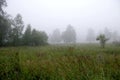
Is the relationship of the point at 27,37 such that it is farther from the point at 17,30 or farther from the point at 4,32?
the point at 4,32

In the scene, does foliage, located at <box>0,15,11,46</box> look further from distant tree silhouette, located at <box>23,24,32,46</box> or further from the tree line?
distant tree silhouette, located at <box>23,24,32,46</box>

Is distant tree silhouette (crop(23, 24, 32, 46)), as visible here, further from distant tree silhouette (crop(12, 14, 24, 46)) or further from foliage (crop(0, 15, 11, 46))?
foliage (crop(0, 15, 11, 46))

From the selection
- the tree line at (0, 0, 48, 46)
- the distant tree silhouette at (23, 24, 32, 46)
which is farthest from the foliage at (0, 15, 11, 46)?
the distant tree silhouette at (23, 24, 32, 46)

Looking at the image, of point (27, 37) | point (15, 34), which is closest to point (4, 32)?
point (15, 34)

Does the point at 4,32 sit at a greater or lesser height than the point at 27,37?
greater

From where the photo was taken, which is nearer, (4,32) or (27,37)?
(4,32)

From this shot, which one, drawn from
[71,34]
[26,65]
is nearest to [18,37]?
[26,65]

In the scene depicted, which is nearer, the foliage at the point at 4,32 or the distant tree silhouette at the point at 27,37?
the foliage at the point at 4,32

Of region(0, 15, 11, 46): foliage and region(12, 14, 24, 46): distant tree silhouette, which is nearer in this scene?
region(0, 15, 11, 46): foliage

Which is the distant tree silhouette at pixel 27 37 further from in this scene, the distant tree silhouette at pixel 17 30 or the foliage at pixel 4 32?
the foliage at pixel 4 32

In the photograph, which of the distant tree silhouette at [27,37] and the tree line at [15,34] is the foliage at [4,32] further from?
the distant tree silhouette at [27,37]

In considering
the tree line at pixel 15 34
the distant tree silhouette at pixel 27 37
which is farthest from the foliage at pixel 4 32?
the distant tree silhouette at pixel 27 37

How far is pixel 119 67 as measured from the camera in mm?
5840

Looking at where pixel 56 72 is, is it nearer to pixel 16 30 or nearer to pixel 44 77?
pixel 44 77
